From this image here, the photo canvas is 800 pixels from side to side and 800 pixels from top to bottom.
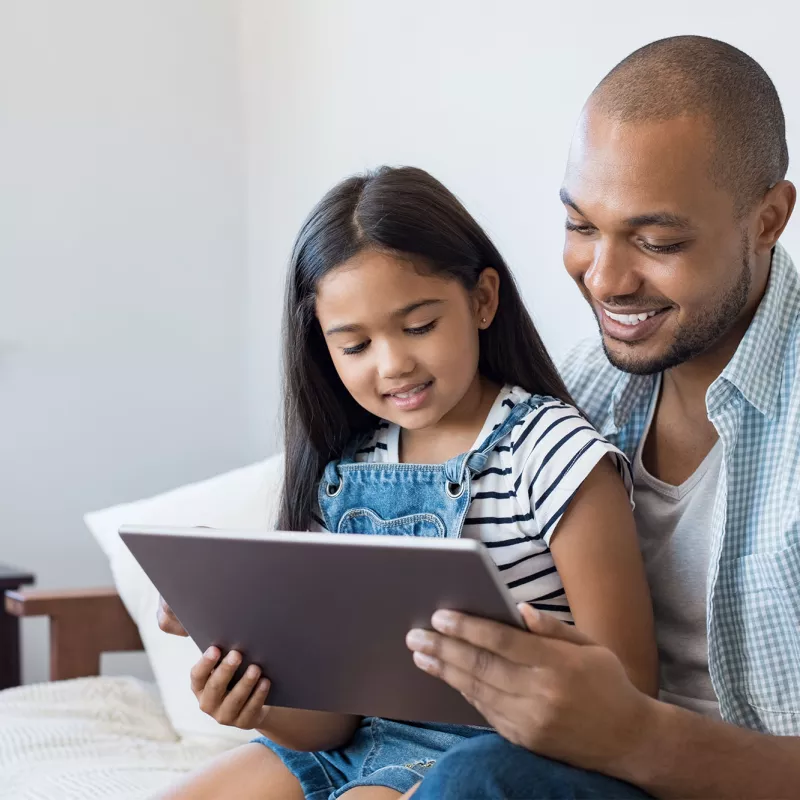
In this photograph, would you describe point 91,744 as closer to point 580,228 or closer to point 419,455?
point 419,455

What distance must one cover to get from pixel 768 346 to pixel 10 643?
1632 millimetres

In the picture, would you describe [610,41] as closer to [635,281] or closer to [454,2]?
[454,2]

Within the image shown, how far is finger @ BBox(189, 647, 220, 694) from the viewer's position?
1.16 meters

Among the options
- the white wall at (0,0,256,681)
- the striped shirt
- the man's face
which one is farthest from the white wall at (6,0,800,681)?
the striped shirt

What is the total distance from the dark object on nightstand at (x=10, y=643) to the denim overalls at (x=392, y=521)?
1075 mm

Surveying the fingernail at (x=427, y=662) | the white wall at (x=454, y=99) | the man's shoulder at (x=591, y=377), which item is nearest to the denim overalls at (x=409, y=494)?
the man's shoulder at (x=591, y=377)

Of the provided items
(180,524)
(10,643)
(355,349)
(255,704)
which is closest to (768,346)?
(355,349)

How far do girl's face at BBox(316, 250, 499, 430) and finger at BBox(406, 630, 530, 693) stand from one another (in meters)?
0.38

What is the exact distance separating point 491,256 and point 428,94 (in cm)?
112

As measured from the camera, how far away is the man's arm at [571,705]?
2.99 feet

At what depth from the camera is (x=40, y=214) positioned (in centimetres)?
296

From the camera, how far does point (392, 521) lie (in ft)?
4.29

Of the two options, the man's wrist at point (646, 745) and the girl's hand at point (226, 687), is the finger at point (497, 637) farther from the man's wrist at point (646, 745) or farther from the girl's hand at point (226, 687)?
the girl's hand at point (226, 687)

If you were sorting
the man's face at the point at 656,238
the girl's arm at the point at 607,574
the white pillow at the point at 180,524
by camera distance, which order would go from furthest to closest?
the white pillow at the point at 180,524
the man's face at the point at 656,238
the girl's arm at the point at 607,574
